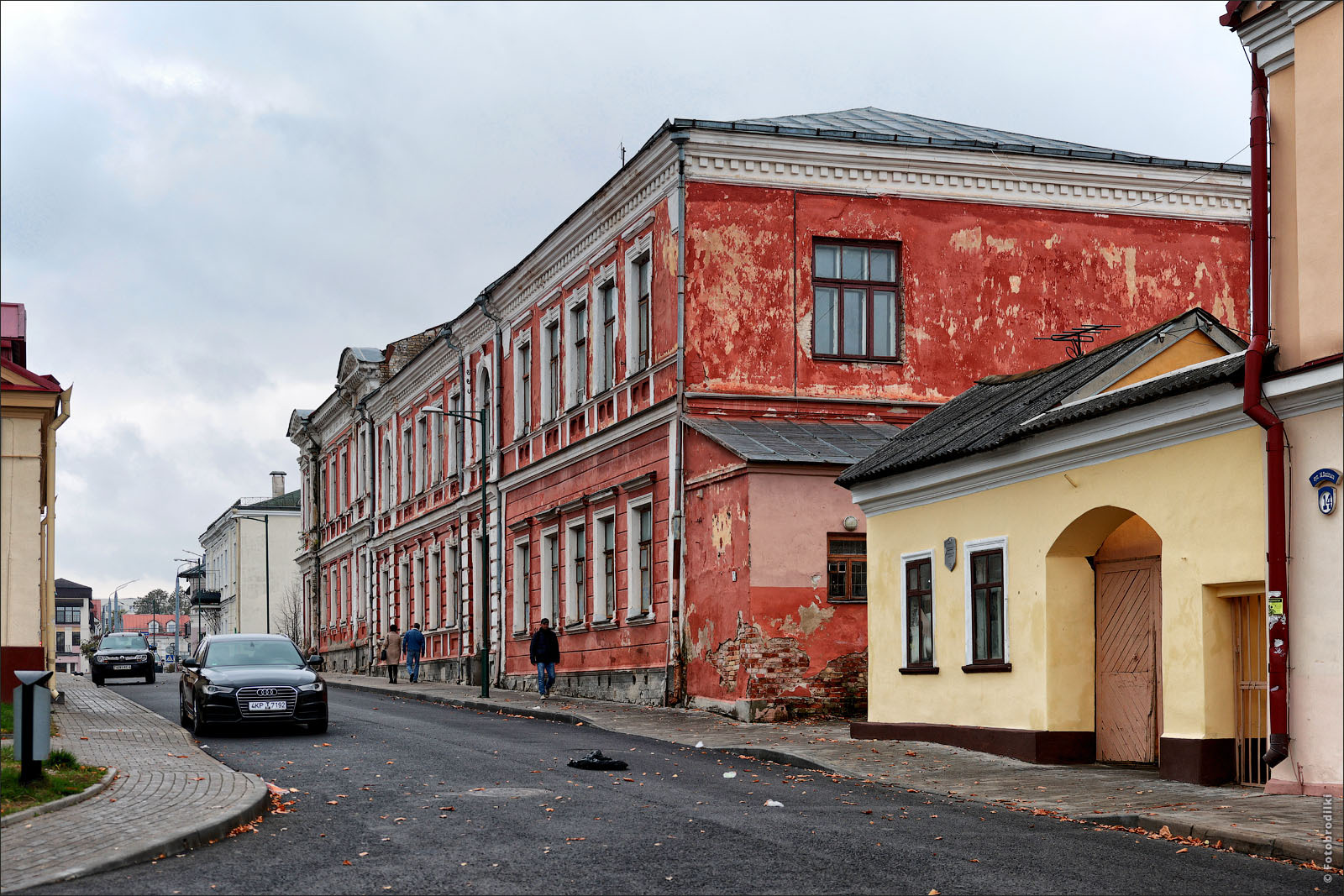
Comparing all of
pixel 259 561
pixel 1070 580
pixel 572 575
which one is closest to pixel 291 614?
pixel 259 561

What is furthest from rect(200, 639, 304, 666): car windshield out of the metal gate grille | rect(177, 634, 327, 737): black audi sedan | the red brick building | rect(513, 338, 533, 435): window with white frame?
rect(513, 338, 533, 435): window with white frame

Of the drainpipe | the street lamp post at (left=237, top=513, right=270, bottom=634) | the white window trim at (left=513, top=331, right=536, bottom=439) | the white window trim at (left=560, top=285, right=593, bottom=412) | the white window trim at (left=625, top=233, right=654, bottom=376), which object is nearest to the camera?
the drainpipe

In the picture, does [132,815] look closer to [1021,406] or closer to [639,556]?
[1021,406]

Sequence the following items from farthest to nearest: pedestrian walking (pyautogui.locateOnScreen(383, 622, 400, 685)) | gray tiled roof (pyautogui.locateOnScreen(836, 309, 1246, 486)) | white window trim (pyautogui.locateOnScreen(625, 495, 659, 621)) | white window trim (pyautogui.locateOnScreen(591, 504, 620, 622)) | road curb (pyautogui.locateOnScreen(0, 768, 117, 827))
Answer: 1. pedestrian walking (pyautogui.locateOnScreen(383, 622, 400, 685))
2. white window trim (pyautogui.locateOnScreen(591, 504, 620, 622))
3. white window trim (pyautogui.locateOnScreen(625, 495, 659, 621))
4. gray tiled roof (pyautogui.locateOnScreen(836, 309, 1246, 486))
5. road curb (pyautogui.locateOnScreen(0, 768, 117, 827))

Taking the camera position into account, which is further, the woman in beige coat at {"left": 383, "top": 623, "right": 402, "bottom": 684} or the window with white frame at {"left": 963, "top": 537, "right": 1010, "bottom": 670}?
the woman in beige coat at {"left": 383, "top": 623, "right": 402, "bottom": 684}

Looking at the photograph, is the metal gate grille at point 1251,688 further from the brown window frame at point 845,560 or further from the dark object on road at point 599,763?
the brown window frame at point 845,560

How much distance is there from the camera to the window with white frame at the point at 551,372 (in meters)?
34.6

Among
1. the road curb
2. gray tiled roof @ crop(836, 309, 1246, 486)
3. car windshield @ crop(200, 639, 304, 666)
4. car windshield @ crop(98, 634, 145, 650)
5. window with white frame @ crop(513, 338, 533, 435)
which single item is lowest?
car windshield @ crop(98, 634, 145, 650)

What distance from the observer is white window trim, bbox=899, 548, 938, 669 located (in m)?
19.0

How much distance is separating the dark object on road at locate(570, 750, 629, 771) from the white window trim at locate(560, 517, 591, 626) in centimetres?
1576

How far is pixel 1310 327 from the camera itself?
13242mm

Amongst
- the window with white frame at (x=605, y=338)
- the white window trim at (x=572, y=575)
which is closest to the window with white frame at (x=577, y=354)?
the window with white frame at (x=605, y=338)

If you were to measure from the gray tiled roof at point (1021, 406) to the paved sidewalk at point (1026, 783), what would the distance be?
3467mm

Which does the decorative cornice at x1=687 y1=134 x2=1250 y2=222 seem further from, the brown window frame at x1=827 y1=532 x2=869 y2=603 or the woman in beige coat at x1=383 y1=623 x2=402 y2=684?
the woman in beige coat at x1=383 y1=623 x2=402 y2=684
